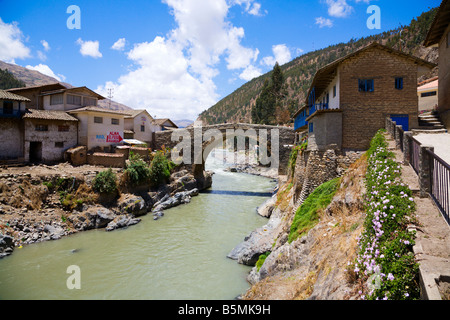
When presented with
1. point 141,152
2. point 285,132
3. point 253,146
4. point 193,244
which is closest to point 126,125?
point 141,152

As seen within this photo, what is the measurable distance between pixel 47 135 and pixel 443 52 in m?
28.9

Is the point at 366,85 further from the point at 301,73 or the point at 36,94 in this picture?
the point at 301,73

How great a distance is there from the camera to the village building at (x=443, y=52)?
44.1 feet

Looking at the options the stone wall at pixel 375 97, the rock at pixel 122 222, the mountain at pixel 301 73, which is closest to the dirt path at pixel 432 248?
the stone wall at pixel 375 97

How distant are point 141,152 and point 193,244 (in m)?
13.4

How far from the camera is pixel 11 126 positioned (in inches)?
807

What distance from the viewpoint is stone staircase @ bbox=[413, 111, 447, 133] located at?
510 inches

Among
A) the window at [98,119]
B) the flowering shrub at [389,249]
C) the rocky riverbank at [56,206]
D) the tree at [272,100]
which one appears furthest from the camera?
the tree at [272,100]

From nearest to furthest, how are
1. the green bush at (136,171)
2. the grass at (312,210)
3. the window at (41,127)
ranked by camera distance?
the grass at (312,210), the green bush at (136,171), the window at (41,127)

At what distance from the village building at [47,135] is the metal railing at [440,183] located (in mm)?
25139

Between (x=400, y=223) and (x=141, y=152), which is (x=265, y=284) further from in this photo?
(x=141, y=152)

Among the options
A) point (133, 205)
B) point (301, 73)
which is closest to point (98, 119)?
point (133, 205)

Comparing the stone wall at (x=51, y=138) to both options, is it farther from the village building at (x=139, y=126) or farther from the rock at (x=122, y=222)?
the rock at (x=122, y=222)
